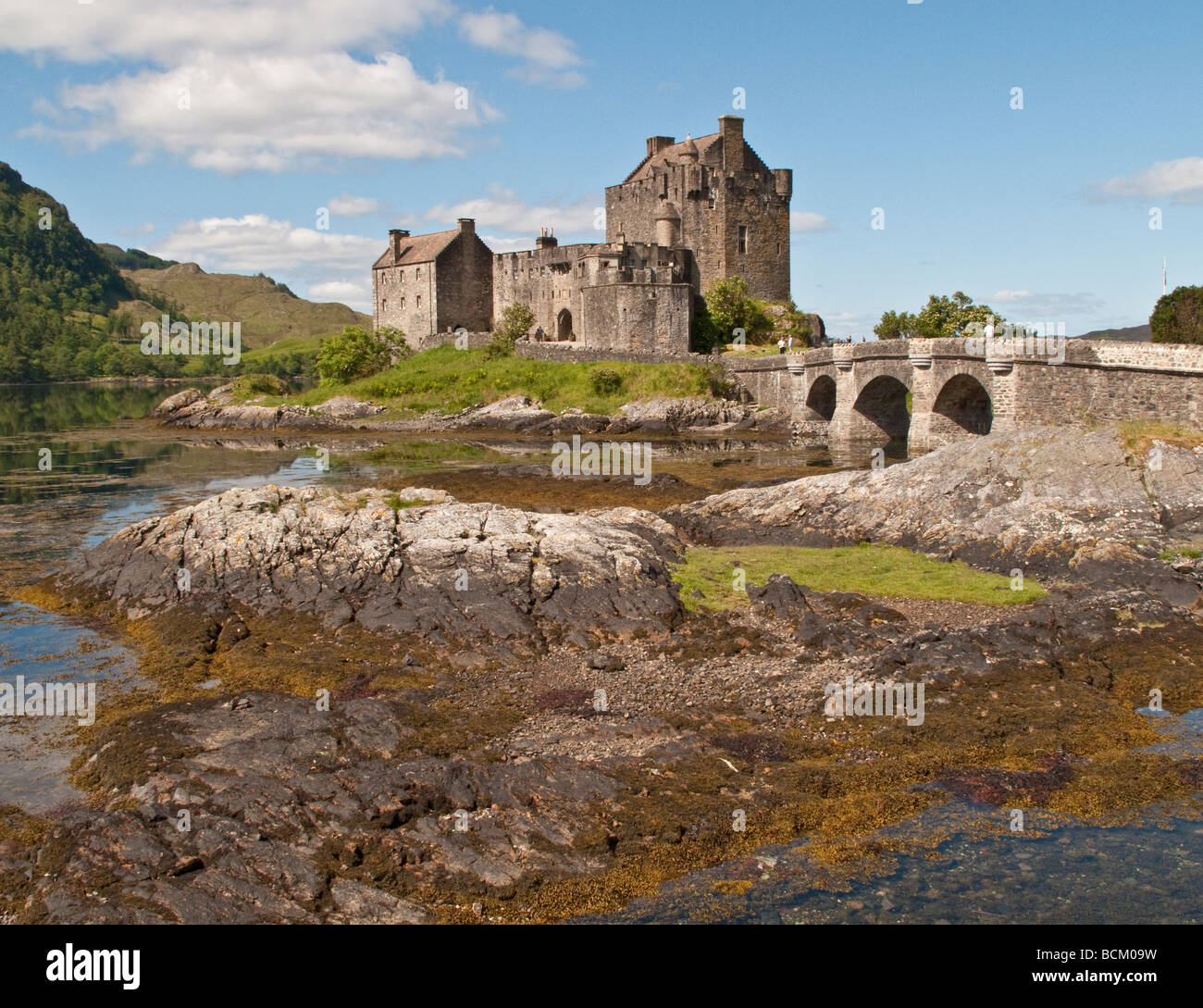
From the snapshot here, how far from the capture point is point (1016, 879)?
9766mm

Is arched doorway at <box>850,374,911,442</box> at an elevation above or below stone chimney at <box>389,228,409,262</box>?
below

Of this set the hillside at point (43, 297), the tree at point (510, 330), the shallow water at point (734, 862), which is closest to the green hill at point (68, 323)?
the hillside at point (43, 297)

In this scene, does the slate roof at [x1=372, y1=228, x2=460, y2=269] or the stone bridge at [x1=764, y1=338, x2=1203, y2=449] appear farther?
the slate roof at [x1=372, y1=228, x2=460, y2=269]

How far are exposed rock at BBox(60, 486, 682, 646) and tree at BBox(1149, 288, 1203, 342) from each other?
3294 cm

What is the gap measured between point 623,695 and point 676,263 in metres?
49.5

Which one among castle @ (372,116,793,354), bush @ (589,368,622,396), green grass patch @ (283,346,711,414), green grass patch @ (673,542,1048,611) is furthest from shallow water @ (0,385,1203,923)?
castle @ (372,116,793,354)

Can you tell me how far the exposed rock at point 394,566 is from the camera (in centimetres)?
1738

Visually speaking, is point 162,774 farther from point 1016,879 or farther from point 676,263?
point 676,263

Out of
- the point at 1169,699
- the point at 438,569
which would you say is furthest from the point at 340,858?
the point at 1169,699

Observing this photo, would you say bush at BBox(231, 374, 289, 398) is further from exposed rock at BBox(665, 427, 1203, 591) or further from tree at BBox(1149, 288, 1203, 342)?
tree at BBox(1149, 288, 1203, 342)

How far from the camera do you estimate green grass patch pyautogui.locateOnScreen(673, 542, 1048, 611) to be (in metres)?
18.8

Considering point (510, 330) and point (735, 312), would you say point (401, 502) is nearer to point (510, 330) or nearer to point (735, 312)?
point (735, 312)

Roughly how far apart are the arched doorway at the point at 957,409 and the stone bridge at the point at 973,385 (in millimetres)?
36
